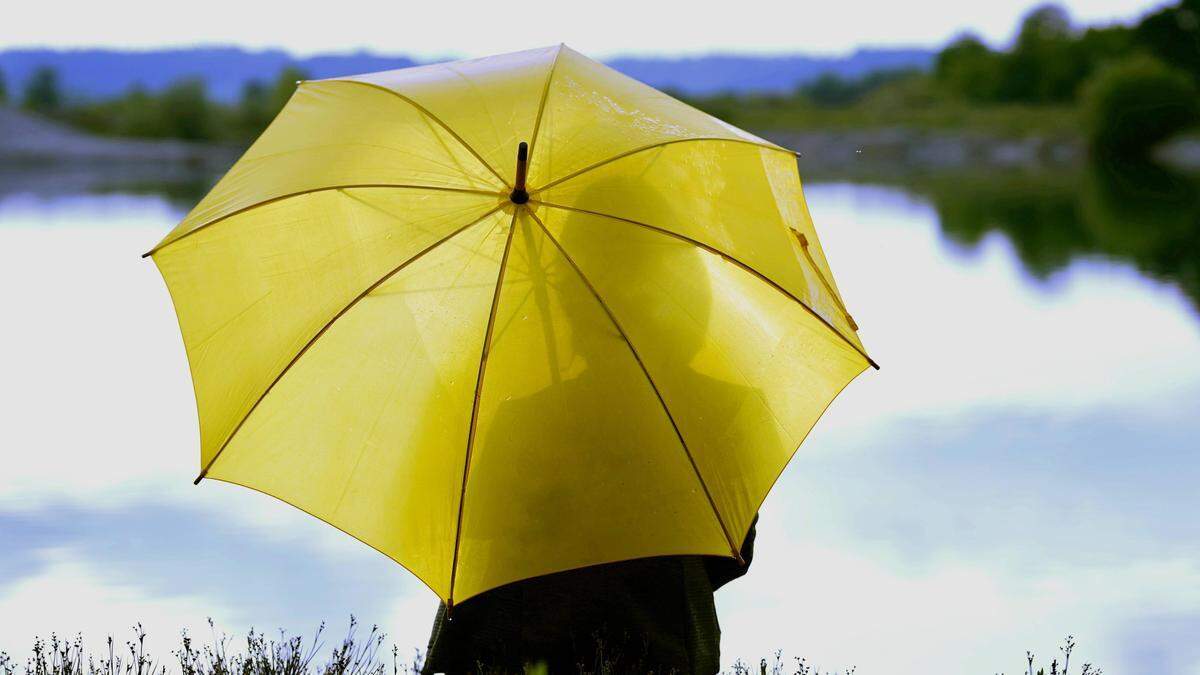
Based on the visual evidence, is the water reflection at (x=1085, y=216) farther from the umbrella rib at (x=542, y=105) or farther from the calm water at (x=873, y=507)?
the umbrella rib at (x=542, y=105)

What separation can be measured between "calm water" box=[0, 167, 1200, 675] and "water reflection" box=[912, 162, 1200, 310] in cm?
357

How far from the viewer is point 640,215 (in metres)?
2.71

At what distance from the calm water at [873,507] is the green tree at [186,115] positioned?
34776 millimetres

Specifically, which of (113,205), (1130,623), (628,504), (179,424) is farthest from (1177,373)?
(113,205)

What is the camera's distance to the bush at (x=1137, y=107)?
3969 centimetres

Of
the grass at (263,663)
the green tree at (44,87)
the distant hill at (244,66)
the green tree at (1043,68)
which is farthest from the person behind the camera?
the distant hill at (244,66)

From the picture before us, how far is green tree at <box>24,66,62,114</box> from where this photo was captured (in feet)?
190

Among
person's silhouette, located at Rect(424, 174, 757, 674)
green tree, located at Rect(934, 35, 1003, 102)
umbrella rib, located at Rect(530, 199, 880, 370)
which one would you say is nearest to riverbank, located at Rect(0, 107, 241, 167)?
green tree, located at Rect(934, 35, 1003, 102)

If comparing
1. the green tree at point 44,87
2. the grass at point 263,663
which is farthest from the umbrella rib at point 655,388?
the green tree at point 44,87

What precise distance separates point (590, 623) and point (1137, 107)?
4036cm

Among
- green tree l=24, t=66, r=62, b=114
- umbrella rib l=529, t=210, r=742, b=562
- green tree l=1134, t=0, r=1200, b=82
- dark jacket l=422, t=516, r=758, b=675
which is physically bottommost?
dark jacket l=422, t=516, r=758, b=675

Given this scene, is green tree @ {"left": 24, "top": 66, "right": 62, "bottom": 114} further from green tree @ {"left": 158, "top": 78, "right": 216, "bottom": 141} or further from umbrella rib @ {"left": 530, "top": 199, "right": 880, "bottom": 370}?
umbrella rib @ {"left": 530, "top": 199, "right": 880, "bottom": 370}

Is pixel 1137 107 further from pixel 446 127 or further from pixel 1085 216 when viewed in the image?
pixel 446 127

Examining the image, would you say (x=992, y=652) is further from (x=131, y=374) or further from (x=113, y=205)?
(x=113, y=205)
